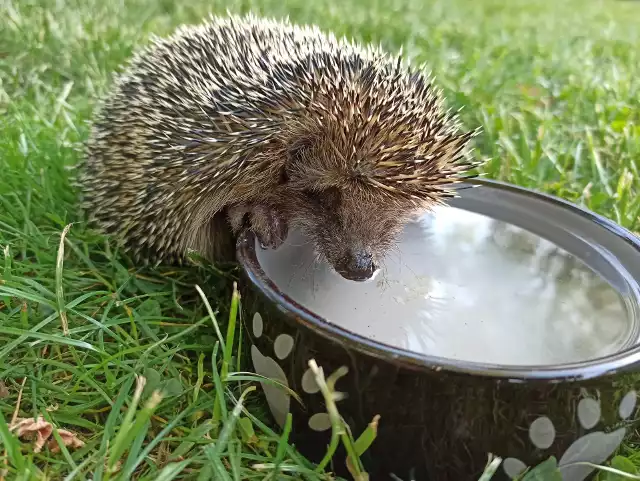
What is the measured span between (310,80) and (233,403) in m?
0.84

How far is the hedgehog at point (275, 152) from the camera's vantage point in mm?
1641

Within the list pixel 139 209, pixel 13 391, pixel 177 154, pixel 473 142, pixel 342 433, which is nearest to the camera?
pixel 342 433

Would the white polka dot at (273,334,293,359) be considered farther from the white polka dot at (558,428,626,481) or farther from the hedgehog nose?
the white polka dot at (558,428,626,481)

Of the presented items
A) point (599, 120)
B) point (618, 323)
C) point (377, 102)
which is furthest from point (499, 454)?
point (599, 120)

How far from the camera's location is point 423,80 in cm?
192

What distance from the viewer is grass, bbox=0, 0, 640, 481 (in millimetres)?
1318

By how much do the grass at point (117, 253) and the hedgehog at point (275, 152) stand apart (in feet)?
0.57

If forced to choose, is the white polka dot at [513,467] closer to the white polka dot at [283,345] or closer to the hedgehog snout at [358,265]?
the white polka dot at [283,345]

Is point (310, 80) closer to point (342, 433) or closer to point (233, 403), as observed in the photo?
point (233, 403)

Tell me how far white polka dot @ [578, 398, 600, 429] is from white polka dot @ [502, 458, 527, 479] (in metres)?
0.13

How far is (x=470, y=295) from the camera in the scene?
1863mm

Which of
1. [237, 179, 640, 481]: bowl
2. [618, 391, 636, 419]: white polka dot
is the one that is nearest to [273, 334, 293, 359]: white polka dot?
[237, 179, 640, 481]: bowl

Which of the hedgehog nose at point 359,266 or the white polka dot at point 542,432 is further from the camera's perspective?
the hedgehog nose at point 359,266

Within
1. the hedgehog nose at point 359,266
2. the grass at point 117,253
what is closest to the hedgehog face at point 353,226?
the hedgehog nose at point 359,266
